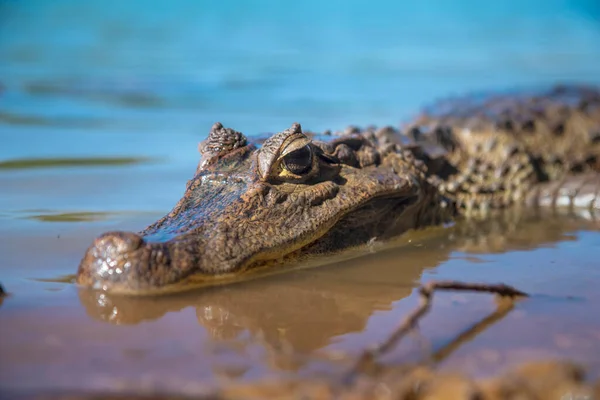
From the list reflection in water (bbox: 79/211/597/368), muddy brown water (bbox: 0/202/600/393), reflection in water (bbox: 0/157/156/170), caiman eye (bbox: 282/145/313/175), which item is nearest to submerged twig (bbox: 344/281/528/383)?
muddy brown water (bbox: 0/202/600/393)

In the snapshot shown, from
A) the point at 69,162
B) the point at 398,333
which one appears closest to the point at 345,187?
the point at 398,333

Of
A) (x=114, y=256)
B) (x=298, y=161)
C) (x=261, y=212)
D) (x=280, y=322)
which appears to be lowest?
(x=280, y=322)

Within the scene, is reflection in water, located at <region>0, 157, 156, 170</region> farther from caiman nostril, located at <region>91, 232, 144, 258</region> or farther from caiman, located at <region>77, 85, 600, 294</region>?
caiman nostril, located at <region>91, 232, 144, 258</region>

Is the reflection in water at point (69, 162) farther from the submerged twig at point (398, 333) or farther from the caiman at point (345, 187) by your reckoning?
the submerged twig at point (398, 333)

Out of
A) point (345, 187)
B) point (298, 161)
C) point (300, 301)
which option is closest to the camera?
point (300, 301)

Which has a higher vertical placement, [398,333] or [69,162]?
[69,162]

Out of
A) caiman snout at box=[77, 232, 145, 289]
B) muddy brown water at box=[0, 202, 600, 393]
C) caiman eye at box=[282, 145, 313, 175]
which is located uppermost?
caiman eye at box=[282, 145, 313, 175]

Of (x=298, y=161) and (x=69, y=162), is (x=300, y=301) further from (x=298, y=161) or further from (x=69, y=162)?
(x=69, y=162)

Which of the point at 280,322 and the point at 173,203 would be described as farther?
the point at 173,203
